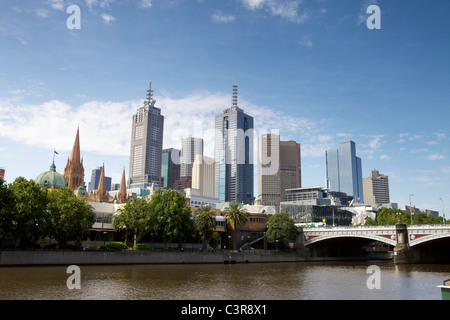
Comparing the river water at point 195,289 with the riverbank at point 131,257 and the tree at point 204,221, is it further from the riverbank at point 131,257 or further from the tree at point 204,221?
the tree at point 204,221

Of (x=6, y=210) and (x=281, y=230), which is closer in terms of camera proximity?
(x=6, y=210)

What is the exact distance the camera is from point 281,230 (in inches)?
4621

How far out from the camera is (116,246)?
89.1 metres

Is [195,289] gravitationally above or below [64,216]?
below

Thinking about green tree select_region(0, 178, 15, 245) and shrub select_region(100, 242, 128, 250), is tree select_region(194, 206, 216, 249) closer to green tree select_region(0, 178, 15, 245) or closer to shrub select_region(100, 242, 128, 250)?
shrub select_region(100, 242, 128, 250)

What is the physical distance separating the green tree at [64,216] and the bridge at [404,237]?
2644 inches

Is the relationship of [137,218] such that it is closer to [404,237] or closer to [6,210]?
[6,210]

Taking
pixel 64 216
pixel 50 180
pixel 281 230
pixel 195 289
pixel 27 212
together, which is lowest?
pixel 195 289

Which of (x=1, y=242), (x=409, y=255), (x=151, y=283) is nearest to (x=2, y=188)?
(x=1, y=242)

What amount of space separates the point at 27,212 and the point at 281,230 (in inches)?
2646

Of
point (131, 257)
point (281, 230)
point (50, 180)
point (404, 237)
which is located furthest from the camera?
point (50, 180)

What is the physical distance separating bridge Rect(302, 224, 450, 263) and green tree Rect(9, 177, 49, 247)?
75.4 m

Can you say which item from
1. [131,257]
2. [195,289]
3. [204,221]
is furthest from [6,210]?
[204,221]
